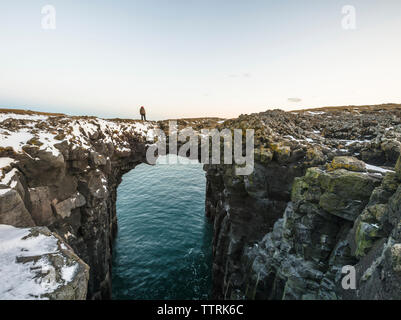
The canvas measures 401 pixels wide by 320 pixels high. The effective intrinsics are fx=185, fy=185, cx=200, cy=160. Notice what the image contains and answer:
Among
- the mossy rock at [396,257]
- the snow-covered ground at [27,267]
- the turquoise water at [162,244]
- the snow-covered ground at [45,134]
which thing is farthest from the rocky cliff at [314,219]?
the snow-covered ground at [45,134]

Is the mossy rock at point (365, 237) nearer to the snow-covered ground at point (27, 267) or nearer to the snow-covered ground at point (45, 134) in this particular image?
the snow-covered ground at point (27, 267)

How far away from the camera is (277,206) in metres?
17.3

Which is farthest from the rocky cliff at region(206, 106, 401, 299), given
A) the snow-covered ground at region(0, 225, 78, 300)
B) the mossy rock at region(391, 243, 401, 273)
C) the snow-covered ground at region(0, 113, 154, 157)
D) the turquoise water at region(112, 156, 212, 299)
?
the snow-covered ground at region(0, 113, 154, 157)

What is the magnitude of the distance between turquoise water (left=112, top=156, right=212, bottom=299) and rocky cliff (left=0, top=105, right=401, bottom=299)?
381cm

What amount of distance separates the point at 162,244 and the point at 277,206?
22113 millimetres

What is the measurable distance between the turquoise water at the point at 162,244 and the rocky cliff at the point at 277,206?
3812 mm

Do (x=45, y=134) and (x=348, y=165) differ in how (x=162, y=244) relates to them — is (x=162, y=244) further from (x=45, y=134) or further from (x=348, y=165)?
(x=348, y=165)

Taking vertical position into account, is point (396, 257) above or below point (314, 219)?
above

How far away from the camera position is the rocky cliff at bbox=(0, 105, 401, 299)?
9211 mm

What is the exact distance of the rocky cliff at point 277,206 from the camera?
30.2ft

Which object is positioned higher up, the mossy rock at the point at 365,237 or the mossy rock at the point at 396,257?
the mossy rock at the point at 396,257

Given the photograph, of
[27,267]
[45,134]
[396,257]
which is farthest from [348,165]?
[45,134]
